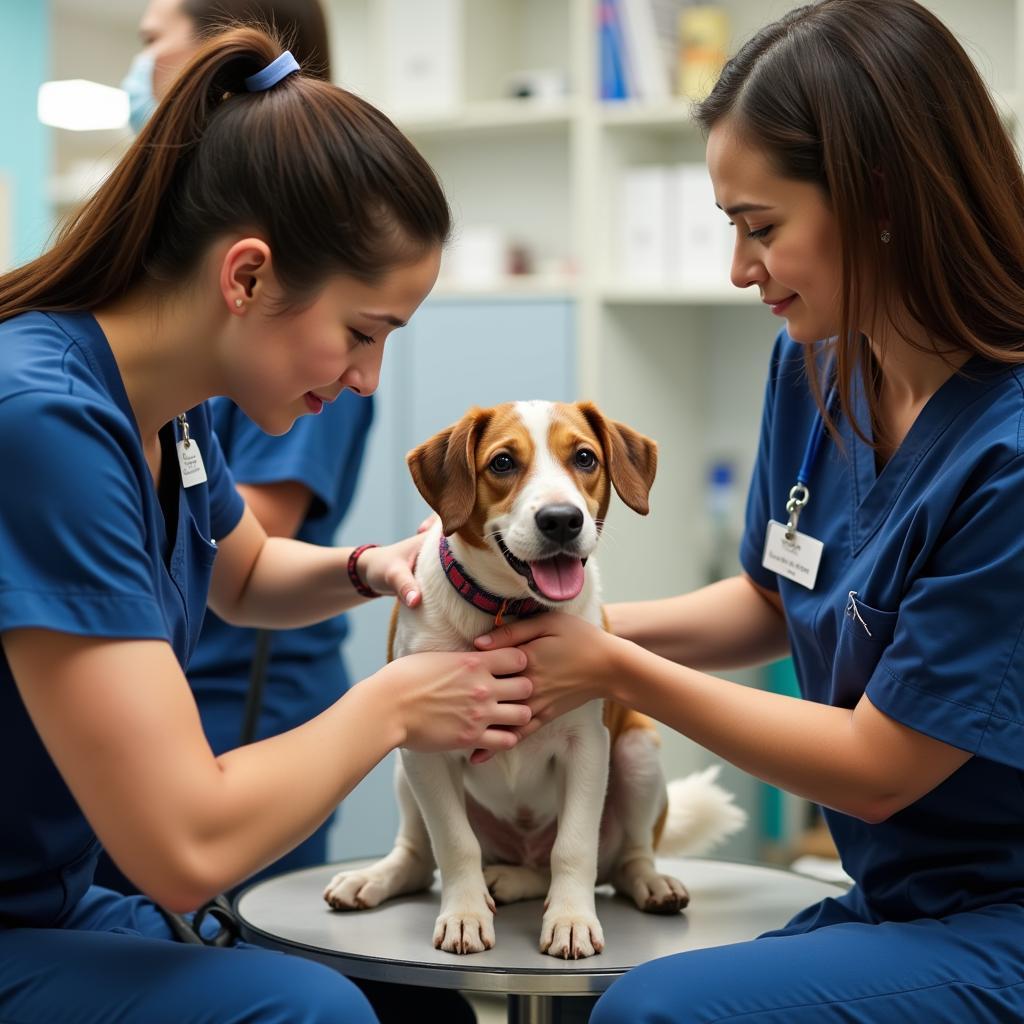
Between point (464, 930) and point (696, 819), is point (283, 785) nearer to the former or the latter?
point (464, 930)

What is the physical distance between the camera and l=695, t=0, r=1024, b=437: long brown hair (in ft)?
3.95

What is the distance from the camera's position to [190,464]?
126 centimetres

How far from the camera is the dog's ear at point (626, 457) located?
4.61 feet

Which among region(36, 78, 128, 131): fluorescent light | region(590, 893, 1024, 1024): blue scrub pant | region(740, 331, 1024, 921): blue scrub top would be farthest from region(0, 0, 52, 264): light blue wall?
region(590, 893, 1024, 1024): blue scrub pant

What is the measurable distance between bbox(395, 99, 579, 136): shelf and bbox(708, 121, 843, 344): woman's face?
1713 mm

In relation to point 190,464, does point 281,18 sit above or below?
above

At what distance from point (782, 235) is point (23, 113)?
9.02ft

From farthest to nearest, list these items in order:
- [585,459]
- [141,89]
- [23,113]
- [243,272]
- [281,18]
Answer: [23,113], [141,89], [281,18], [585,459], [243,272]

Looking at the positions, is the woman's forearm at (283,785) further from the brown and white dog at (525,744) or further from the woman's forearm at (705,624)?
the woman's forearm at (705,624)

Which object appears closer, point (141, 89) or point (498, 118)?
point (141, 89)

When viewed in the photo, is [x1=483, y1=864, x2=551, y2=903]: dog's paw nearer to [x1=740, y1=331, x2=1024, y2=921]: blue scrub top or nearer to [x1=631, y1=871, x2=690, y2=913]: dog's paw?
[x1=631, y1=871, x2=690, y2=913]: dog's paw

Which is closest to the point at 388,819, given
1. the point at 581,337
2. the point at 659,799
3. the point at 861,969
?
the point at 581,337

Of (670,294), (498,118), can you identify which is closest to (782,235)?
(670,294)

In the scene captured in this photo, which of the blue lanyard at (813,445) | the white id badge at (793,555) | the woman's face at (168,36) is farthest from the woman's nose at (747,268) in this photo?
the woman's face at (168,36)
